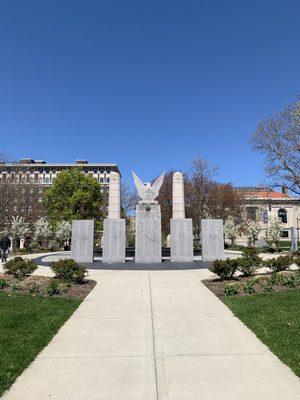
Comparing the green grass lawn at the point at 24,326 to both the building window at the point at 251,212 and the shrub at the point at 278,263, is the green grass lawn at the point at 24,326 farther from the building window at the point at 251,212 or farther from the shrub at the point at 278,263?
the building window at the point at 251,212

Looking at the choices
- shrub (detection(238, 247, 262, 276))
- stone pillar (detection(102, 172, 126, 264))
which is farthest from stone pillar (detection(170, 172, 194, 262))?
shrub (detection(238, 247, 262, 276))

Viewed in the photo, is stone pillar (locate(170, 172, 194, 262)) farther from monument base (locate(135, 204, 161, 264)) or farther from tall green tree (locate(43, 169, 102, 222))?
tall green tree (locate(43, 169, 102, 222))

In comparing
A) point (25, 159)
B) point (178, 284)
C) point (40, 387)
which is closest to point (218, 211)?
point (178, 284)

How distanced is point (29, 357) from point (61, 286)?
5.93m

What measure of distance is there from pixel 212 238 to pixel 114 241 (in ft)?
19.1

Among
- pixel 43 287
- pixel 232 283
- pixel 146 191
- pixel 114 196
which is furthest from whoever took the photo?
pixel 114 196

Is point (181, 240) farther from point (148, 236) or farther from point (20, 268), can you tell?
point (20, 268)

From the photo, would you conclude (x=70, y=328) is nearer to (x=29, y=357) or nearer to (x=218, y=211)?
(x=29, y=357)

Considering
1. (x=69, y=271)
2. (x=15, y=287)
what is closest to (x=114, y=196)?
(x=69, y=271)

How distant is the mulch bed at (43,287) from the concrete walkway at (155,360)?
199 centimetres

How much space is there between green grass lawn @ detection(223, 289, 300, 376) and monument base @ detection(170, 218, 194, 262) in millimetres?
11475

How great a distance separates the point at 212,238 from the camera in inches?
879

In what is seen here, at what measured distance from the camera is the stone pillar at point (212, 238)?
22266 millimetres

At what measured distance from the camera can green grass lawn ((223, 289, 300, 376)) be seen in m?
5.67
